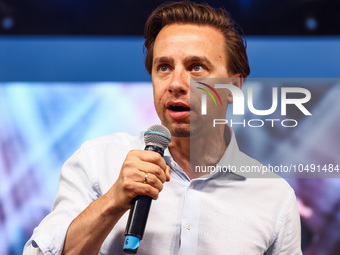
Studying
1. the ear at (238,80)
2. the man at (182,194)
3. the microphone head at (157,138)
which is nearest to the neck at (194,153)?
the man at (182,194)

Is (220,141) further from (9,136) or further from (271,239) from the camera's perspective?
(9,136)

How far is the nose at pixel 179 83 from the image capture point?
1.63 metres

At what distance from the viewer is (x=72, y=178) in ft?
5.26

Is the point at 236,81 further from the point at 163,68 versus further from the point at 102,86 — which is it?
the point at 102,86

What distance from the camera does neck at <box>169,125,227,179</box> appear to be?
1.81 m

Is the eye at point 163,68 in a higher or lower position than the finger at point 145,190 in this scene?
higher

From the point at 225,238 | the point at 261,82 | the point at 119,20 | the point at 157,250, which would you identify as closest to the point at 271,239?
the point at 225,238

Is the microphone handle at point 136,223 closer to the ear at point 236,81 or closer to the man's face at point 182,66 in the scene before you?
the man's face at point 182,66

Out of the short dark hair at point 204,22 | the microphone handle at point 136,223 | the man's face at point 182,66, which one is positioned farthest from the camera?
the short dark hair at point 204,22

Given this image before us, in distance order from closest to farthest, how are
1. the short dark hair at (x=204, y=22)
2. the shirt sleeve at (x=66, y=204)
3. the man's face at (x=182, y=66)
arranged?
the shirt sleeve at (x=66, y=204), the man's face at (x=182, y=66), the short dark hair at (x=204, y=22)

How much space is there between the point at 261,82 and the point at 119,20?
1.02 meters

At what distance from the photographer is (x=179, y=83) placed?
1643 millimetres

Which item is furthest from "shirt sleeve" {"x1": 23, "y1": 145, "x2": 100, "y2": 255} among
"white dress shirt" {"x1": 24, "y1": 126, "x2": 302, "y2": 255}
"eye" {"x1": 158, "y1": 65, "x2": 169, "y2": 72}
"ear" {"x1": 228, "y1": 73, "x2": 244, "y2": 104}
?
"ear" {"x1": 228, "y1": 73, "x2": 244, "y2": 104}

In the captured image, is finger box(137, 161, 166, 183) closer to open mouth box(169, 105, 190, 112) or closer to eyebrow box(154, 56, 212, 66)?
open mouth box(169, 105, 190, 112)
